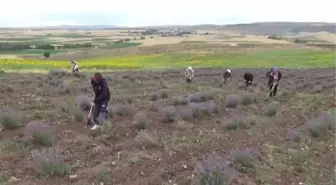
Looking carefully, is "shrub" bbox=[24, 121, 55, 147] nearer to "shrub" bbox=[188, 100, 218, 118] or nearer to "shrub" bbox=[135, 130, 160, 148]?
"shrub" bbox=[135, 130, 160, 148]

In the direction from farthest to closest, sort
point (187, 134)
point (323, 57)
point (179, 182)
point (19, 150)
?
point (323, 57), point (187, 134), point (19, 150), point (179, 182)

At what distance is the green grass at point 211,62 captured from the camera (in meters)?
53.0

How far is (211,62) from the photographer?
59.9 m

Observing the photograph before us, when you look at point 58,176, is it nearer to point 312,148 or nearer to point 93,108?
point 93,108

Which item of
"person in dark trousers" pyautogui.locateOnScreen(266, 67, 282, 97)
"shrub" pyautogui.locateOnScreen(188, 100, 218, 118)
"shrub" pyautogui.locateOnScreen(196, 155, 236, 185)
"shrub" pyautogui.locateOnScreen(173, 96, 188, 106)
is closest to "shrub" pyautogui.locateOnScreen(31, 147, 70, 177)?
"shrub" pyautogui.locateOnScreen(196, 155, 236, 185)

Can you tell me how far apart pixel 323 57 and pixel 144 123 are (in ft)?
172

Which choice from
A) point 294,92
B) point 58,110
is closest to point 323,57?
point 294,92

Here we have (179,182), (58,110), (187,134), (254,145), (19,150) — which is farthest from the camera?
(58,110)

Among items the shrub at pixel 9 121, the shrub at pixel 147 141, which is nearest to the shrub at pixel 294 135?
the shrub at pixel 147 141

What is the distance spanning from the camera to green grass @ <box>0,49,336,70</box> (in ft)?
174

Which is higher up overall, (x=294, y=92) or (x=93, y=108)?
(x=93, y=108)

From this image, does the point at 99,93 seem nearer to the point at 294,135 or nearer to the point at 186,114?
the point at 186,114

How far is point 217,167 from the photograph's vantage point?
809cm

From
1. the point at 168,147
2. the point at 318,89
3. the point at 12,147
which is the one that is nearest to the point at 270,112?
the point at 168,147
